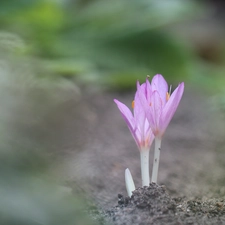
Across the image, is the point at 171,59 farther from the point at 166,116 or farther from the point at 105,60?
the point at 166,116

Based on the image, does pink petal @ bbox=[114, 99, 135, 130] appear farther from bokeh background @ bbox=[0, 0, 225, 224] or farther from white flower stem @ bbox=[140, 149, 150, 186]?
bokeh background @ bbox=[0, 0, 225, 224]

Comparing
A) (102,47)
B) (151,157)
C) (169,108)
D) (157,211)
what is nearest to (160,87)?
(169,108)

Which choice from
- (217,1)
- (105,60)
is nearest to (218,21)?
(217,1)

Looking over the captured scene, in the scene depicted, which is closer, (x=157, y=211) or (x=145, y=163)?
(x=157, y=211)

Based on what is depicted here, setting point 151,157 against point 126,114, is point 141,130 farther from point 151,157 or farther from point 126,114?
point 151,157

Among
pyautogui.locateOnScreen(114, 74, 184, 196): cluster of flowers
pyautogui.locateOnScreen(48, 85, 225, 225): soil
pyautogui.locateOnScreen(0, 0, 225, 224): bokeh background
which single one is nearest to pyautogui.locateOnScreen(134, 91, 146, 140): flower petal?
pyautogui.locateOnScreen(114, 74, 184, 196): cluster of flowers

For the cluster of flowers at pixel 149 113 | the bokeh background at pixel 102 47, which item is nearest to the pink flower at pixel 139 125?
the cluster of flowers at pixel 149 113

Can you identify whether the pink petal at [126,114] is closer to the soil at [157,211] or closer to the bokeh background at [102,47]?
the soil at [157,211]

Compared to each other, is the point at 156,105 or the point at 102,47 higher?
the point at 102,47
